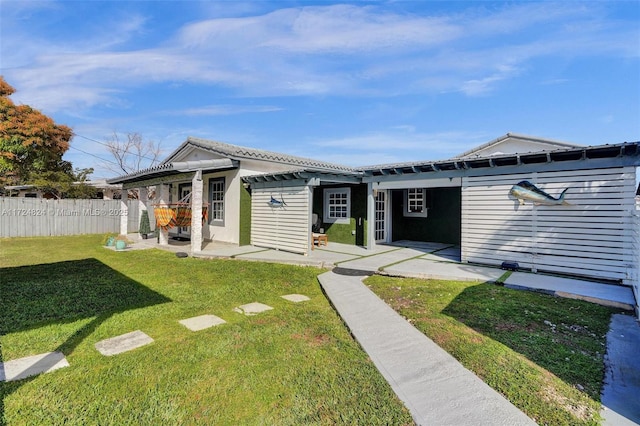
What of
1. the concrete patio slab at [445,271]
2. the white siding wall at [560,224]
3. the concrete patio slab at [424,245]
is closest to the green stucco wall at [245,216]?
the concrete patio slab at [424,245]

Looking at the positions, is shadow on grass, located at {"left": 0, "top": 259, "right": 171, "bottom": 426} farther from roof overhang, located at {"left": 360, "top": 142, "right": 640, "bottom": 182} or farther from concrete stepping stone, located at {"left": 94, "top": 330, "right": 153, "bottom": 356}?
roof overhang, located at {"left": 360, "top": 142, "right": 640, "bottom": 182}

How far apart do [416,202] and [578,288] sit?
725 centimetres

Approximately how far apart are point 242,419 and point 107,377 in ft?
4.68

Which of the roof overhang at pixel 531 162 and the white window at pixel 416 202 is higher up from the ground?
the roof overhang at pixel 531 162

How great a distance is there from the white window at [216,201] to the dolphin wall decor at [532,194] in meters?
9.81

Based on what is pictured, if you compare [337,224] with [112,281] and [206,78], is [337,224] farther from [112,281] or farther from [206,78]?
[206,78]

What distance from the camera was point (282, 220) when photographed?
10.1 meters

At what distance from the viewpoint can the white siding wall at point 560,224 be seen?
19.8 feet

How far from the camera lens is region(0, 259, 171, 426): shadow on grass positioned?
152 inches

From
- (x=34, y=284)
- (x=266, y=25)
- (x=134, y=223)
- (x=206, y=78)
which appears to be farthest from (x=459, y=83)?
(x=134, y=223)

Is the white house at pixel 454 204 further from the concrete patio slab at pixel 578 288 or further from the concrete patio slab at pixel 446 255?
the concrete patio slab at pixel 446 255

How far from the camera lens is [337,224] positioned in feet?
39.7

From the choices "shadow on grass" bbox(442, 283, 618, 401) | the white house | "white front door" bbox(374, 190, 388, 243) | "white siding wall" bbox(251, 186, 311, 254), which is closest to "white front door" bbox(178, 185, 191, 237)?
the white house

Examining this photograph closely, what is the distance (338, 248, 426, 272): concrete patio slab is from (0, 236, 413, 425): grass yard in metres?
1.84
